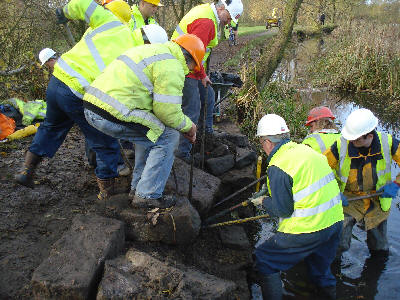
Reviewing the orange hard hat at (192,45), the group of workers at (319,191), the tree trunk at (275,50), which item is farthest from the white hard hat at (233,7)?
the tree trunk at (275,50)

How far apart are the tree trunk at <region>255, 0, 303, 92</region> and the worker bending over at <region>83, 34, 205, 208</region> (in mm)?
5414

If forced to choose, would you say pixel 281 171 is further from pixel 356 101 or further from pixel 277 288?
pixel 356 101

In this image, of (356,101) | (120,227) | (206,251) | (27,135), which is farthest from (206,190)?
(356,101)

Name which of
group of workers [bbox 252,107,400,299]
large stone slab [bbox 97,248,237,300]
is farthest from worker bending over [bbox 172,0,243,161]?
large stone slab [bbox 97,248,237,300]

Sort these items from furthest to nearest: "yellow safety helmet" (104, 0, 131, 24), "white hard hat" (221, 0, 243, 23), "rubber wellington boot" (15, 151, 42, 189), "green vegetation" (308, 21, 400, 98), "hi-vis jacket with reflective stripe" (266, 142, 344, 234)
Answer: "green vegetation" (308, 21, 400, 98) → "white hard hat" (221, 0, 243, 23) → "yellow safety helmet" (104, 0, 131, 24) → "rubber wellington boot" (15, 151, 42, 189) → "hi-vis jacket with reflective stripe" (266, 142, 344, 234)

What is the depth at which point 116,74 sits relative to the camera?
3.00 m

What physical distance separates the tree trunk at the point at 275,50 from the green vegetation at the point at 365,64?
147 inches

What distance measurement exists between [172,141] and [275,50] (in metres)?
6.18

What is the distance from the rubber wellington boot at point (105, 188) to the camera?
3750mm

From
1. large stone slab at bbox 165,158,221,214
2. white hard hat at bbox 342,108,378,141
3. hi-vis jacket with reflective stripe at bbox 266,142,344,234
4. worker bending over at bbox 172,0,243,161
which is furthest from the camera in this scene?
worker bending over at bbox 172,0,243,161

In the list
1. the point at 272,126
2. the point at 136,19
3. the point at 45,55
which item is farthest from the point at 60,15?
the point at 272,126

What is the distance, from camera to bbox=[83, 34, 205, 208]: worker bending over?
9.75ft

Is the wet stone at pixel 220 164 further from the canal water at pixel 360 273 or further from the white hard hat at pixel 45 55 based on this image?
the white hard hat at pixel 45 55

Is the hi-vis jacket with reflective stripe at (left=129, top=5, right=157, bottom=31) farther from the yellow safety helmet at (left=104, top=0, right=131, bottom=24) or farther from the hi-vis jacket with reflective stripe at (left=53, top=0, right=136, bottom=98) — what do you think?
the hi-vis jacket with reflective stripe at (left=53, top=0, right=136, bottom=98)
